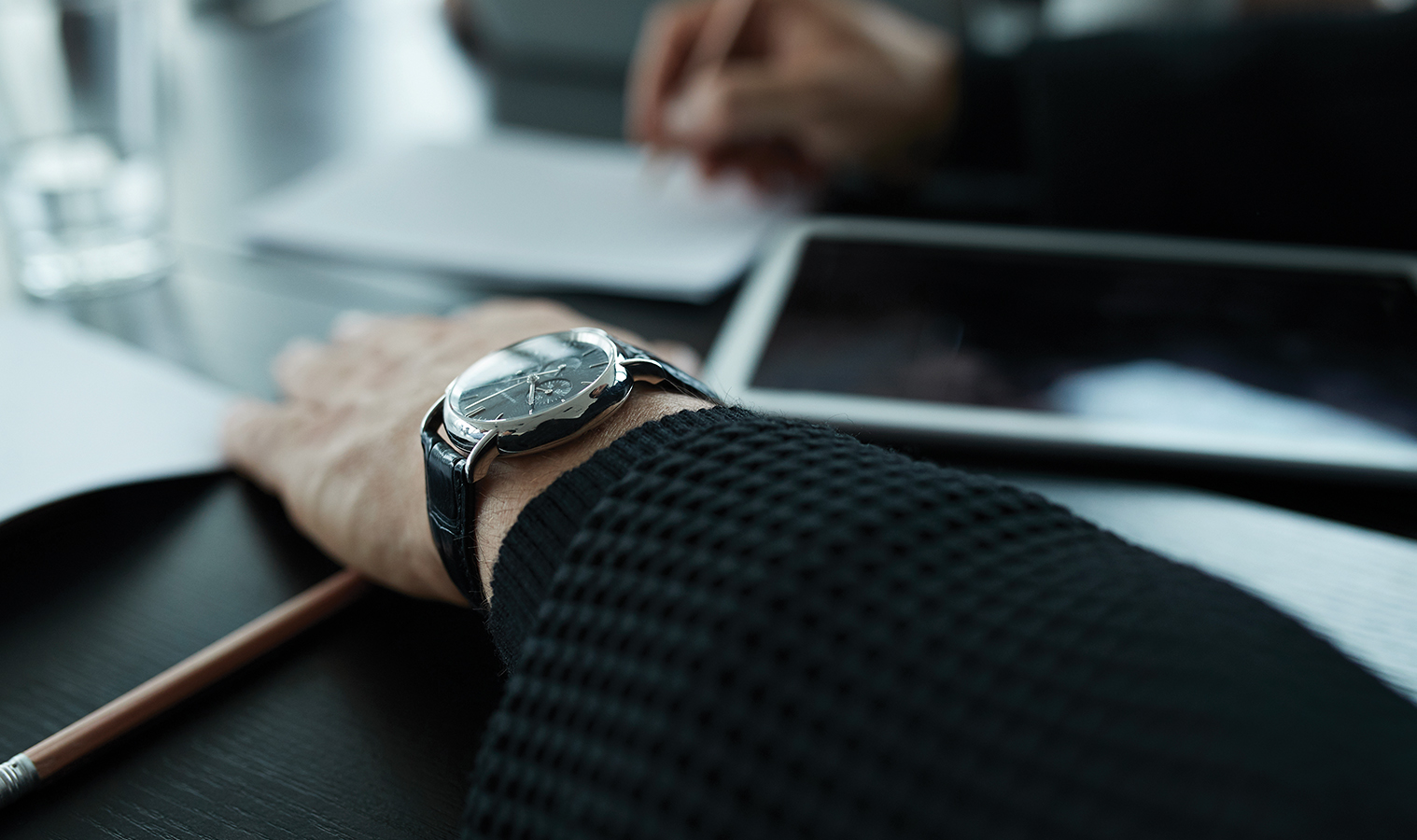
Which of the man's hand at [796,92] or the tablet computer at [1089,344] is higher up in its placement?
the man's hand at [796,92]

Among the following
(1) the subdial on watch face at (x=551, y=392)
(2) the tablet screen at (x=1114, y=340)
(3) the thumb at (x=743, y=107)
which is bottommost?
(2) the tablet screen at (x=1114, y=340)

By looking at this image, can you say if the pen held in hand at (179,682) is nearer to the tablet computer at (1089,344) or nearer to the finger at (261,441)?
the finger at (261,441)

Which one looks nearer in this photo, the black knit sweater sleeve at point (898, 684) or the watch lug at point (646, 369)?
the black knit sweater sleeve at point (898, 684)

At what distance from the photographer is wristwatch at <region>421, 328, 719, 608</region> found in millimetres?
352

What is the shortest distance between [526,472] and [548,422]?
0.08 ft

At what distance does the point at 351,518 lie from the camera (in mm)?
398

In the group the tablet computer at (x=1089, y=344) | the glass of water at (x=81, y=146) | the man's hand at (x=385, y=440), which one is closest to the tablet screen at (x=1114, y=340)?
the tablet computer at (x=1089, y=344)

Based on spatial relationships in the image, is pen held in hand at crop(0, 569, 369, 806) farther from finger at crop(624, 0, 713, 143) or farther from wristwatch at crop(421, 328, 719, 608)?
finger at crop(624, 0, 713, 143)

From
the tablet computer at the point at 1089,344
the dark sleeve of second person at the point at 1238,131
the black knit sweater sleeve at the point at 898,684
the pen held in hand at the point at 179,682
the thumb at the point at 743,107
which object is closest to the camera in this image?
the black knit sweater sleeve at the point at 898,684

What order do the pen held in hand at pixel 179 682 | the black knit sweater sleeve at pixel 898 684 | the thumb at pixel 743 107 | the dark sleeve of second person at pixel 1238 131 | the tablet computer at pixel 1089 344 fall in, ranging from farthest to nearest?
the thumb at pixel 743 107, the dark sleeve of second person at pixel 1238 131, the tablet computer at pixel 1089 344, the pen held in hand at pixel 179 682, the black knit sweater sleeve at pixel 898 684

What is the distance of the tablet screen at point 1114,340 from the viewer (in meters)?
0.45

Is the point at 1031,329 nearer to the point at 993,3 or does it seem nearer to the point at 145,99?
the point at 145,99

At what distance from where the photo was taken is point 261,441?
0.46 meters

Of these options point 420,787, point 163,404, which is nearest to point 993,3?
point 163,404
